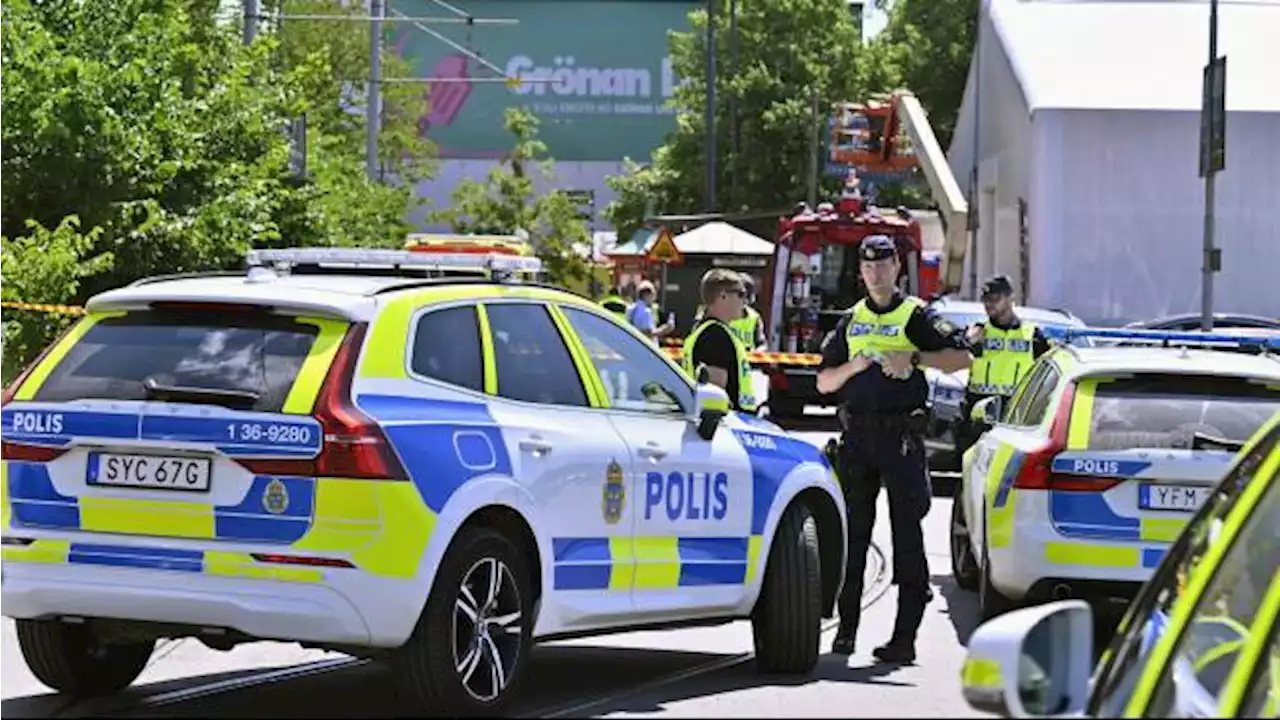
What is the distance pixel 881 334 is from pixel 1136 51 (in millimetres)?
30822

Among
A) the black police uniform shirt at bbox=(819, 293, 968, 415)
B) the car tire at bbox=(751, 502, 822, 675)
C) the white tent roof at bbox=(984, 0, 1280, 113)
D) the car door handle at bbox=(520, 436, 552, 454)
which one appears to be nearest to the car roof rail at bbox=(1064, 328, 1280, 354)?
the black police uniform shirt at bbox=(819, 293, 968, 415)

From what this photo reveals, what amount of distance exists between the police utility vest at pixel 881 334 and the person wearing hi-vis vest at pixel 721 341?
1.83 meters

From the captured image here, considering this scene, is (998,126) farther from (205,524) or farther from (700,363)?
(205,524)

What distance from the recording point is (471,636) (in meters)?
7.79

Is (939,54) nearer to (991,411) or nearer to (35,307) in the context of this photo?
(35,307)

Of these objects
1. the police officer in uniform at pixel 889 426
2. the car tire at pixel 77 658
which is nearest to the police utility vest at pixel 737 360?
the police officer in uniform at pixel 889 426

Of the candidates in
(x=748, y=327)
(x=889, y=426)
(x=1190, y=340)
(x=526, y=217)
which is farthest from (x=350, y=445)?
(x=526, y=217)

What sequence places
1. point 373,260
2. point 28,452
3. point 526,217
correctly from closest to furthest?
point 28,452 → point 373,260 → point 526,217

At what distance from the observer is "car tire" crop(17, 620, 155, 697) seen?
834 centimetres

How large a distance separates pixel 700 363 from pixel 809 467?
2461 millimetres

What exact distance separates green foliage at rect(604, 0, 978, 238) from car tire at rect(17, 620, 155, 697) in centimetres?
6182

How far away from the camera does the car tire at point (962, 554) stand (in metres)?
13.1

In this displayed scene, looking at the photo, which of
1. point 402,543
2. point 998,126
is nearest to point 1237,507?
point 402,543

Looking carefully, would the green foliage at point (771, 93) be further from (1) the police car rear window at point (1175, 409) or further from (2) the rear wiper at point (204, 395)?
(2) the rear wiper at point (204, 395)
